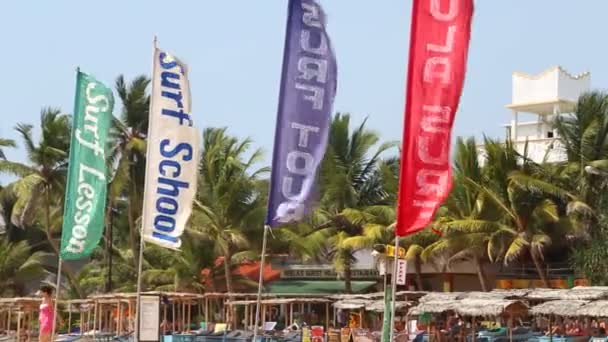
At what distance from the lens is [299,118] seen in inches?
715

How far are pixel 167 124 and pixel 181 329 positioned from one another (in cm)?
2327

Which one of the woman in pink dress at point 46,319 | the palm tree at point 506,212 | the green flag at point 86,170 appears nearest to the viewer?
the woman in pink dress at point 46,319

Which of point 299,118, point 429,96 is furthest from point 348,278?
point 429,96

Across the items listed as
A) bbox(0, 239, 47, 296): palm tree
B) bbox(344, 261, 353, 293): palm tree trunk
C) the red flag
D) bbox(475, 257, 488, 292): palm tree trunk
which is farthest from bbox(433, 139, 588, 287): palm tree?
the red flag

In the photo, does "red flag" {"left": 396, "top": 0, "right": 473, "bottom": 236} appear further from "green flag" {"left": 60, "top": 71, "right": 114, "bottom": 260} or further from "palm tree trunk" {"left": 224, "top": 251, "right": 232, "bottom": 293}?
"palm tree trunk" {"left": 224, "top": 251, "right": 232, "bottom": 293}

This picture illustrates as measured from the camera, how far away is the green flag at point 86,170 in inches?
888

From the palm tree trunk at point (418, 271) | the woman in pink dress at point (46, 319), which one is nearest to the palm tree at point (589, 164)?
the palm tree trunk at point (418, 271)

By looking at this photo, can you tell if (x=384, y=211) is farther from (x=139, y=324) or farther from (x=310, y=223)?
(x=139, y=324)

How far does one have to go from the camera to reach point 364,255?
4906cm

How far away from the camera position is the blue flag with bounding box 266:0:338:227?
1811cm

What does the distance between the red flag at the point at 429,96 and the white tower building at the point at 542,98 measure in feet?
101

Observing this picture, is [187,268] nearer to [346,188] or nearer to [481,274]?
[346,188]

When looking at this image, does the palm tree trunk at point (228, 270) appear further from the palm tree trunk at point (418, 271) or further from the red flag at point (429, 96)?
the red flag at point (429, 96)

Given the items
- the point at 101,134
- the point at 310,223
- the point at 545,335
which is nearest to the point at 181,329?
the point at 310,223
